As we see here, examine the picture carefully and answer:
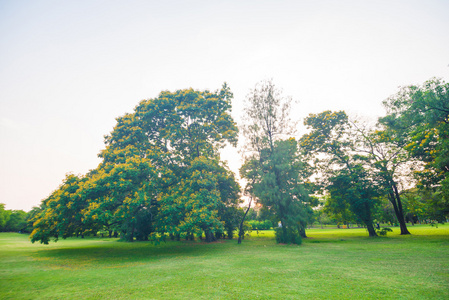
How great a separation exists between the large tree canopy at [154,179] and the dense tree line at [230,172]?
9cm

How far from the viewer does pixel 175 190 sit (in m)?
16.6

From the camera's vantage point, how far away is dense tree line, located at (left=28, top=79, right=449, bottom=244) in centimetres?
1456

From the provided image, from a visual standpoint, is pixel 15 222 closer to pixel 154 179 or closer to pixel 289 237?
pixel 154 179

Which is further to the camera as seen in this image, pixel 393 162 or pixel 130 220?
pixel 393 162

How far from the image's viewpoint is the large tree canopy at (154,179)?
47.1 ft

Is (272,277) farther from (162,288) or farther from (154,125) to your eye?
(154,125)

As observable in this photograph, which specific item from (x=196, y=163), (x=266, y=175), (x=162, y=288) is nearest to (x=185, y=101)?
(x=196, y=163)

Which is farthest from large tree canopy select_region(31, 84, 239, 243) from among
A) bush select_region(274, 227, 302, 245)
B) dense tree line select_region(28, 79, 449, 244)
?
bush select_region(274, 227, 302, 245)

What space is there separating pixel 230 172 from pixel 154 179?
36.7 feet

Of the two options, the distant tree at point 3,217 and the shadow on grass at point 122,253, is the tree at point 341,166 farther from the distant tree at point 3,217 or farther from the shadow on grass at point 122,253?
the distant tree at point 3,217

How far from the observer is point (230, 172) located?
25.6 metres

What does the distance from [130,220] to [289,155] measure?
15571mm

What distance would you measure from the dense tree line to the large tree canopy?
9cm

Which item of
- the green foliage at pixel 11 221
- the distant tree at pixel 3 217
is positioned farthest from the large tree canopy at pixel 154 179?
the distant tree at pixel 3 217
